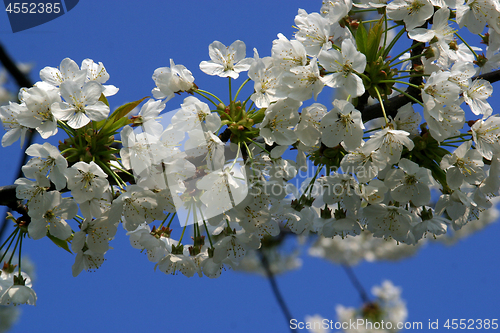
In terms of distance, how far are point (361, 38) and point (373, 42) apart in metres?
0.07

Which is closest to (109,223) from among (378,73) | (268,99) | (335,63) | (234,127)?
(234,127)

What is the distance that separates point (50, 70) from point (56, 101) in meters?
0.34

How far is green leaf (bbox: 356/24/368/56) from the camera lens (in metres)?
1.98

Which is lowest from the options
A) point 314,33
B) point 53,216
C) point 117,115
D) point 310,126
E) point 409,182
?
point 409,182

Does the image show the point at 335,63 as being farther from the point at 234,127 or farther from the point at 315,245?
the point at 315,245

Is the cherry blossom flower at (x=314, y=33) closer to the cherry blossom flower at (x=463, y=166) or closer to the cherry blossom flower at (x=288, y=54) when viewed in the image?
the cherry blossom flower at (x=288, y=54)

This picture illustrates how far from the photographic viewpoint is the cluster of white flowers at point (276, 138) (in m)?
1.85

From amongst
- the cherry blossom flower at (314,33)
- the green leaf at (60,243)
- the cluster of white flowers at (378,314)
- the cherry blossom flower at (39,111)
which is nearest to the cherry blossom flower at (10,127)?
the cherry blossom flower at (39,111)

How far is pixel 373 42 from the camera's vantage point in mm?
1967

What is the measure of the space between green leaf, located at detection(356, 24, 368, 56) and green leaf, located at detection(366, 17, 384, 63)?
16 mm

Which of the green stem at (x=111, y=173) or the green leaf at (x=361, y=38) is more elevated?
the green leaf at (x=361, y=38)

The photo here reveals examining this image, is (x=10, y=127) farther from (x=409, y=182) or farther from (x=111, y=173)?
(x=409, y=182)

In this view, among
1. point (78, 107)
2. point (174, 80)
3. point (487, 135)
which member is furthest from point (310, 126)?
point (78, 107)

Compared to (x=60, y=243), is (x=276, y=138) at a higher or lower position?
higher
